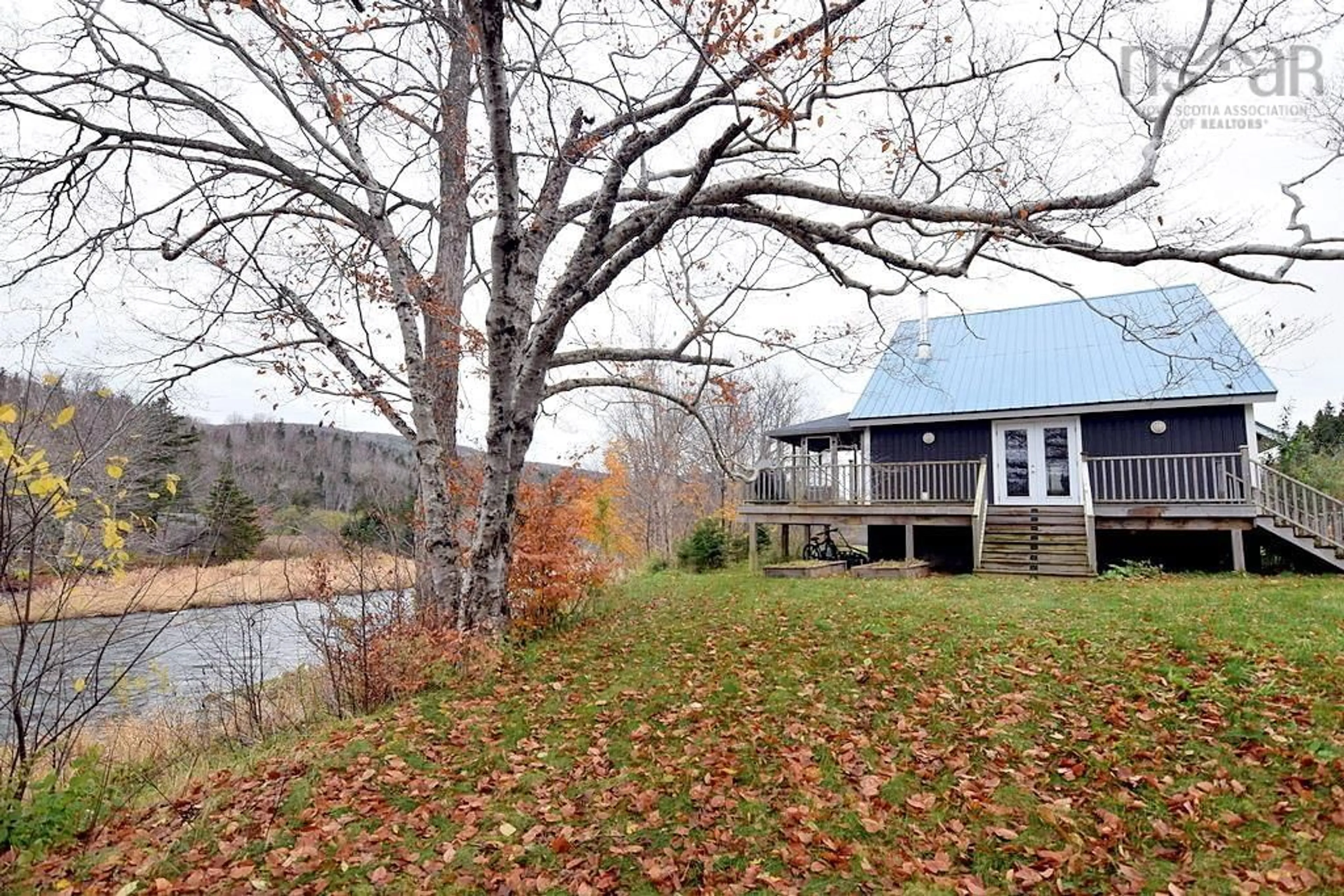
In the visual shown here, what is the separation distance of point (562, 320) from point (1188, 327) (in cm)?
585

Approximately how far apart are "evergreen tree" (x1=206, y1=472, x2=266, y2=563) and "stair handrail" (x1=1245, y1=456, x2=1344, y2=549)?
46.2ft

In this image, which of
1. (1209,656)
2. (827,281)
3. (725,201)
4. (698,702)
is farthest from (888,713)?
(827,281)

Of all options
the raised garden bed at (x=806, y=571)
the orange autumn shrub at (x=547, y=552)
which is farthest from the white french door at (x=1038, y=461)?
the orange autumn shrub at (x=547, y=552)

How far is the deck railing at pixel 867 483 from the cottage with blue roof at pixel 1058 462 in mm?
35

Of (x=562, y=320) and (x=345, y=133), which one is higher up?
(x=345, y=133)

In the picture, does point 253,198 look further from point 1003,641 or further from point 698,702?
point 1003,641

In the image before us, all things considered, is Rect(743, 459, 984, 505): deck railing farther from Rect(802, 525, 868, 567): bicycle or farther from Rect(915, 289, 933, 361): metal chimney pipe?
Rect(915, 289, 933, 361): metal chimney pipe

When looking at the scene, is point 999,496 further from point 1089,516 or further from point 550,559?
point 550,559

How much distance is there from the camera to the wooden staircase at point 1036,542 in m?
11.7

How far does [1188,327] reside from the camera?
6023 millimetres

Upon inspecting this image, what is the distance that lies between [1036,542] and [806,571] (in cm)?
430

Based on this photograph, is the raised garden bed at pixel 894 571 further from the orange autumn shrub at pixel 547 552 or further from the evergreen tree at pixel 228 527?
the evergreen tree at pixel 228 527

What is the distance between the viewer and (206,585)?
5582mm

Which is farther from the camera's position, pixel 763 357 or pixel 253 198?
pixel 253 198
